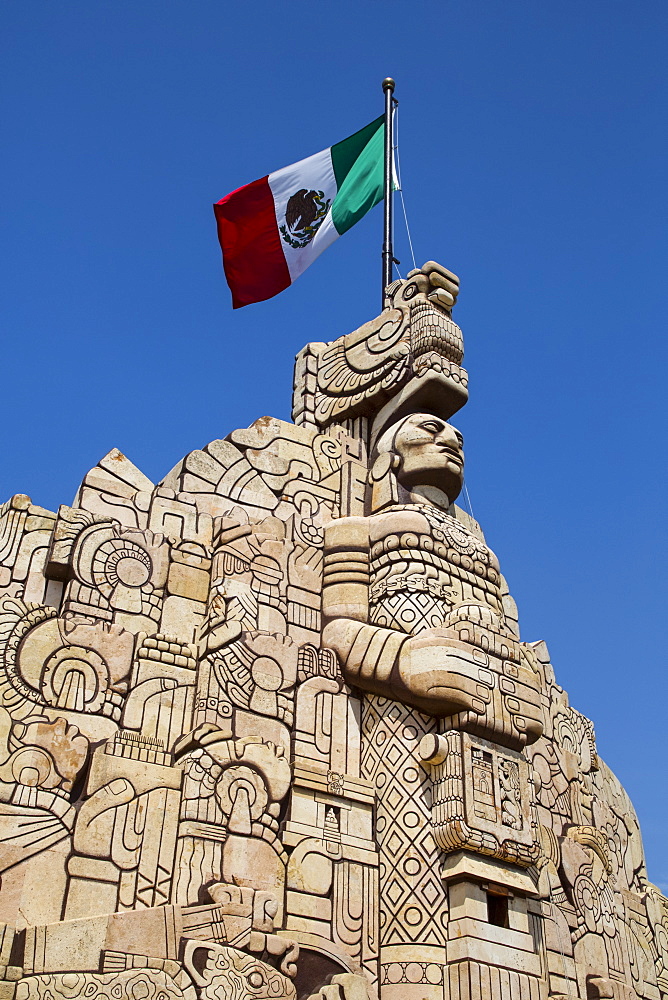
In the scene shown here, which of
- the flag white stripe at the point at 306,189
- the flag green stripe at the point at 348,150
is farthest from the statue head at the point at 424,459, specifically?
the flag green stripe at the point at 348,150

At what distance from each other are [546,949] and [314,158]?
31.0ft

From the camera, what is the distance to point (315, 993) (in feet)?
24.3

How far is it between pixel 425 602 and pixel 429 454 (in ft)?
5.67

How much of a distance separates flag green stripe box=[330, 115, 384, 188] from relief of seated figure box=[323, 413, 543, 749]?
4375 millimetres

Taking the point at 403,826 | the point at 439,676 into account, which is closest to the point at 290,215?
the point at 439,676

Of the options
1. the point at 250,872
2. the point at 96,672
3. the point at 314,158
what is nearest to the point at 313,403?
the point at 314,158

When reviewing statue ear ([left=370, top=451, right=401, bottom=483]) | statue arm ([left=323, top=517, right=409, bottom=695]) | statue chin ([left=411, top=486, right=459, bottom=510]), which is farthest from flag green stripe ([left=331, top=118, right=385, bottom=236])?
statue arm ([left=323, top=517, right=409, bottom=695])

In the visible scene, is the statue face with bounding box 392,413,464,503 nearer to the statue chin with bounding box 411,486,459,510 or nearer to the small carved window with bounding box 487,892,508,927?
the statue chin with bounding box 411,486,459,510

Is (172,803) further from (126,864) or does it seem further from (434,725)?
(434,725)

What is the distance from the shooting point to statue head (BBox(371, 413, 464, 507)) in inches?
414

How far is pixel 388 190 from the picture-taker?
1353cm

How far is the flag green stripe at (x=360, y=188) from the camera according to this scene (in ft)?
44.1

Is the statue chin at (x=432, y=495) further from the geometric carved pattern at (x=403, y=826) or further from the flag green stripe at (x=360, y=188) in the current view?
the flag green stripe at (x=360, y=188)

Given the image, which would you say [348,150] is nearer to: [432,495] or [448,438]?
[448,438]
